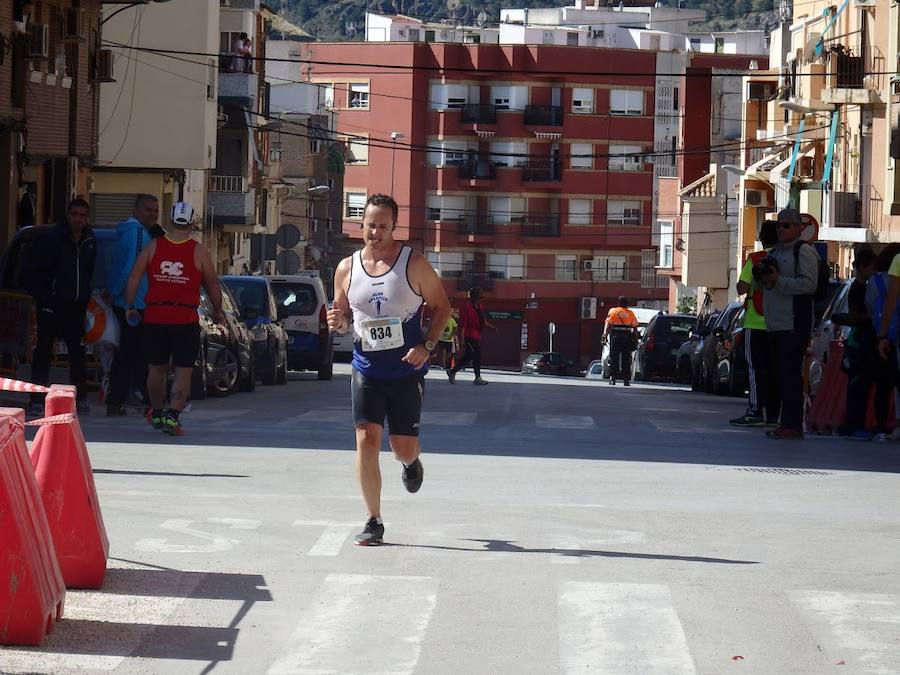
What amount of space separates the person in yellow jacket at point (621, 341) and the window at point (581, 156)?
6391 cm

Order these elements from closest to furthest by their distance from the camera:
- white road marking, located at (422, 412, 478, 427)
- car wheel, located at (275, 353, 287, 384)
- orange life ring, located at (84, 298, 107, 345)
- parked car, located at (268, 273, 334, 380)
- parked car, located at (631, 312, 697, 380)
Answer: orange life ring, located at (84, 298, 107, 345)
white road marking, located at (422, 412, 478, 427)
car wheel, located at (275, 353, 287, 384)
parked car, located at (268, 273, 334, 380)
parked car, located at (631, 312, 697, 380)

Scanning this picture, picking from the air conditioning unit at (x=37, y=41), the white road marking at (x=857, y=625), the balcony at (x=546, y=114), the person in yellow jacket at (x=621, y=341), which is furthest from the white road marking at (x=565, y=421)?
the balcony at (x=546, y=114)

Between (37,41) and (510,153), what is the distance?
68958mm

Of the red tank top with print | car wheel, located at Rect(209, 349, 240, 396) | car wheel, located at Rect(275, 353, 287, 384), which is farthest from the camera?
car wheel, located at Rect(275, 353, 287, 384)

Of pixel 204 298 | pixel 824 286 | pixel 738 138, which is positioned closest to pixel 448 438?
pixel 824 286

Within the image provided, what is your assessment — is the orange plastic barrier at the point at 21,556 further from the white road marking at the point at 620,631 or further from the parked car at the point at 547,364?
the parked car at the point at 547,364

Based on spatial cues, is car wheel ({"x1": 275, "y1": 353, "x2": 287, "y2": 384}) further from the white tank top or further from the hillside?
the hillside

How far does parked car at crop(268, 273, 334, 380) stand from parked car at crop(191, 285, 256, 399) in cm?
672

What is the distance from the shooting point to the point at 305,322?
31703 mm

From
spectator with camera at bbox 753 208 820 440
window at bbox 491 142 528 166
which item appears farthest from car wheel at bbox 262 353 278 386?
window at bbox 491 142 528 166

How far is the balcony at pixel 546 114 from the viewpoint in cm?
9969

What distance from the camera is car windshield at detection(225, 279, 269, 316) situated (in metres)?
27.9

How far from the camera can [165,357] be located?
15.1 meters

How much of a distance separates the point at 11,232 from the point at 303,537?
22.9 metres
